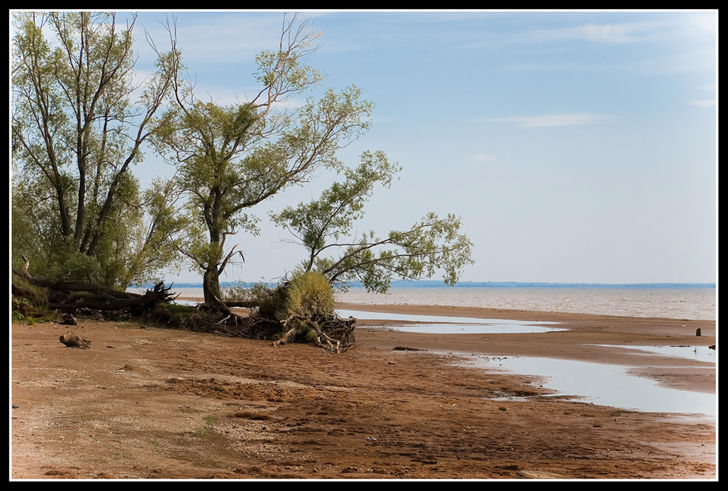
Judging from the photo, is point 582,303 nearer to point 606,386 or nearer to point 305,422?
point 606,386

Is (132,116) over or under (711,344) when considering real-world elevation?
over

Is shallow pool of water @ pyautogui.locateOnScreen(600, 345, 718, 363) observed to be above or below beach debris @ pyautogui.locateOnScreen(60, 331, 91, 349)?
below

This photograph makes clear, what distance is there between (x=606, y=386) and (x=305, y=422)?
7.61m

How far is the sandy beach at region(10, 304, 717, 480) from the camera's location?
656 cm

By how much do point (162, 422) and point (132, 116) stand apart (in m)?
19.9

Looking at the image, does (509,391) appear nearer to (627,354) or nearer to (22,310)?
(627,354)

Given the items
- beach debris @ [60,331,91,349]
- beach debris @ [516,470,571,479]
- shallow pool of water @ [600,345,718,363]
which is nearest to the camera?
beach debris @ [516,470,571,479]

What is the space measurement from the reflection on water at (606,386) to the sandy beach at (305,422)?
0.61 metres

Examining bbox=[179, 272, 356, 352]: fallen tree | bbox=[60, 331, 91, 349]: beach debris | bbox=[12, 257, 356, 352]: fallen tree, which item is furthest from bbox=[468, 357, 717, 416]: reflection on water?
bbox=[60, 331, 91, 349]: beach debris

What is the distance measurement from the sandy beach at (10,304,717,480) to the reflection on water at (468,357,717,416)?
0.61 meters

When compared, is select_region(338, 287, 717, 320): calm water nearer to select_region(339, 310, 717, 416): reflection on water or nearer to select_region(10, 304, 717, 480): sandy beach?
select_region(339, 310, 717, 416): reflection on water

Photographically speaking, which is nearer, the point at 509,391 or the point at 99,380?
the point at 99,380

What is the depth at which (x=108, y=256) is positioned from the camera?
2538 centimetres
